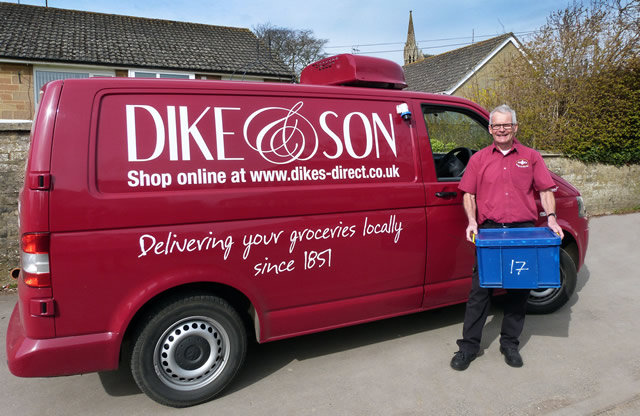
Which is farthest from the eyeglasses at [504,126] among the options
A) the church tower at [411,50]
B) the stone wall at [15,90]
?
the church tower at [411,50]

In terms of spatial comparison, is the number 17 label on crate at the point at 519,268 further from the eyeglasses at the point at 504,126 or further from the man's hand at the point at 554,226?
the eyeglasses at the point at 504,126

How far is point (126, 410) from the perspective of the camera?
297cm

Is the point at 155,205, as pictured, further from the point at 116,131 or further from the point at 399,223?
the point at 399,223

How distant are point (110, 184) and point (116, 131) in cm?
32

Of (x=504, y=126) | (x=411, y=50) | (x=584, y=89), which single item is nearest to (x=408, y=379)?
(x=504, y=126)

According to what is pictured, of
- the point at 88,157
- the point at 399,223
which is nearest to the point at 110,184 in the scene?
the point at 88,157

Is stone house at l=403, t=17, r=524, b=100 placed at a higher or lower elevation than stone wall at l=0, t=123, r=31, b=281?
higher

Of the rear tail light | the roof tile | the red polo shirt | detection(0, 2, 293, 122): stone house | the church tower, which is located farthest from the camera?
the church tower

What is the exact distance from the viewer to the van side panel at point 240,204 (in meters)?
2.61

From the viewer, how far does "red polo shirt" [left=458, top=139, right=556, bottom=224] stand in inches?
132

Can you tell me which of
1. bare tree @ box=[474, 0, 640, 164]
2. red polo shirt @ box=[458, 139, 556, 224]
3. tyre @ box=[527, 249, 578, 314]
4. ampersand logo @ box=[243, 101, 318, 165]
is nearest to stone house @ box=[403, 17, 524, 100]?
bare tree @ box=[474, 0, 640, 164]

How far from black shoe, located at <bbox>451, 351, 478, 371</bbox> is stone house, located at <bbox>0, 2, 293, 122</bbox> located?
30.0ft

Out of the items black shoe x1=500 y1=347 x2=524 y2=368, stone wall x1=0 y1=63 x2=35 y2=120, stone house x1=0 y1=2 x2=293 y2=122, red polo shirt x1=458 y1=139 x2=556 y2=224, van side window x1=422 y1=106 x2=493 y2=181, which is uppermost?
stone house x1=0 y1=2 x2=293 y2=122

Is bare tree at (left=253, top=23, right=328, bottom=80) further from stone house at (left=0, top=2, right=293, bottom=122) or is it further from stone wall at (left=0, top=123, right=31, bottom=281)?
stone wall at (left=0, top=123, right=31, bottom=281)
